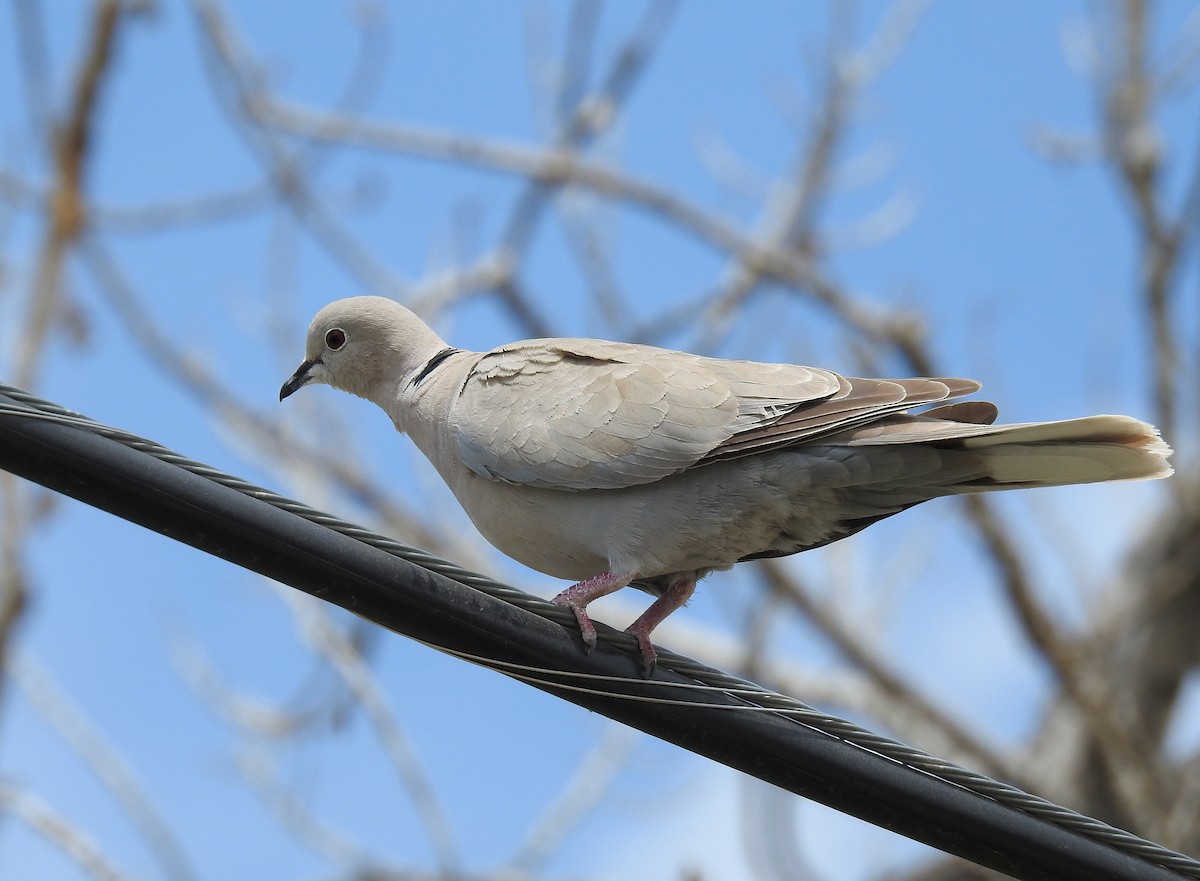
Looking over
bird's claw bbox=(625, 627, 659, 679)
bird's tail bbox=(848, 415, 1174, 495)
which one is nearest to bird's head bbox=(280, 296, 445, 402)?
bird's claw bbox=(625, 627, 659, 679)

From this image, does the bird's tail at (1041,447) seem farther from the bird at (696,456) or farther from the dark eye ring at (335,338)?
the dark eye ring at (335,338)

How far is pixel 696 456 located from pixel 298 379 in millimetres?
2067

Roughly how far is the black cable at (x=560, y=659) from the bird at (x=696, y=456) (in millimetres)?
194

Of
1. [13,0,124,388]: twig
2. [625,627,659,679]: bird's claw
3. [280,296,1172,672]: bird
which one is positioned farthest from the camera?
[13,0,124,388]: twig

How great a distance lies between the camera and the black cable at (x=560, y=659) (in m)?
2.87

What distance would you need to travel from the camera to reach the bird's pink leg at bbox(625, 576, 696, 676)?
11.8 feet

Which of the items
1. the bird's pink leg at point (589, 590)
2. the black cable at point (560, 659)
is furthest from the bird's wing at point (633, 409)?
the black cable at point (560, 659)

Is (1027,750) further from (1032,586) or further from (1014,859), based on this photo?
(1014,859)

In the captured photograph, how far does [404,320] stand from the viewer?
5121mm

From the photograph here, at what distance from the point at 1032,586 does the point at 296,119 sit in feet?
22.1

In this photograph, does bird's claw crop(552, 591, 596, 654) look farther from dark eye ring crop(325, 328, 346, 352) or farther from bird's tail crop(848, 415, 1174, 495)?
dark eye ring crop(325, 328, 346, 352)

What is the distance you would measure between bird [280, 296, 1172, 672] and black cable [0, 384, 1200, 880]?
19 centimetres

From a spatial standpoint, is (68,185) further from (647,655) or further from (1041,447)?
(1041,447)

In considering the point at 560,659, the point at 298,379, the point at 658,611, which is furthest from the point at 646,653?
the point at 298,379
